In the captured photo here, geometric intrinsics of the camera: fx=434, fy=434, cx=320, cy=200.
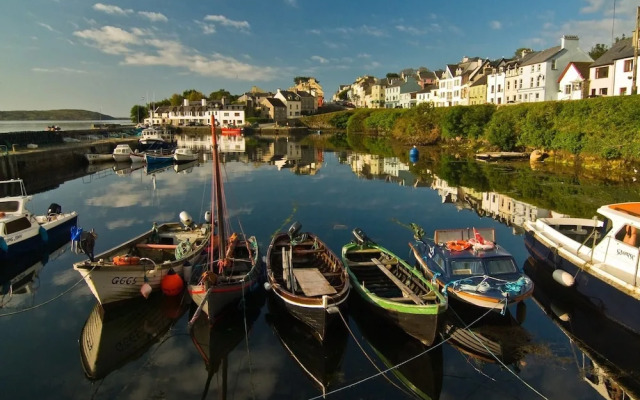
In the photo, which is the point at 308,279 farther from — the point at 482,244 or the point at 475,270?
the point at 482,244

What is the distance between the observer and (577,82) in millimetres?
68375

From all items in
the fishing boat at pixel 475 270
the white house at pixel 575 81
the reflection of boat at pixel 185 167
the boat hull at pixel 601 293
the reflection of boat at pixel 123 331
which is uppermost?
the white house at pixel 575 81

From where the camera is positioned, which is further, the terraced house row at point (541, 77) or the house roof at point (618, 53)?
the terraced house row at point (541, 77)

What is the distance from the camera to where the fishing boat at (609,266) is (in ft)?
48.9

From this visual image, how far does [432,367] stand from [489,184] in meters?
33.9

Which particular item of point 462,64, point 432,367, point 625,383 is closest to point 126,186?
point 432,367

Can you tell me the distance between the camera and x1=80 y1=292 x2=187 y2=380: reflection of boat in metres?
13.7

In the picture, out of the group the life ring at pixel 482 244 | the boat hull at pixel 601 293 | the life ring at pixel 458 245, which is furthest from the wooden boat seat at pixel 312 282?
the boat hull at pixel 601 293

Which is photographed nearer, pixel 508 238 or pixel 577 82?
pixel 508 238

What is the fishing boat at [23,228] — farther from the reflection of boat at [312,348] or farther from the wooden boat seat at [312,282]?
the wooden boat seat at [312,282]

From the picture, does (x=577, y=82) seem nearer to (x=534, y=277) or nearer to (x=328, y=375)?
(x=534, y=277)

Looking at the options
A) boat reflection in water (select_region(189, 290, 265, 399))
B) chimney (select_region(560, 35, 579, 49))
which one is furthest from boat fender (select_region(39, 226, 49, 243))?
chimney (select_region(560, 35, 579, 49))

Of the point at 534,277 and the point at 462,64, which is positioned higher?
the point at 462,64

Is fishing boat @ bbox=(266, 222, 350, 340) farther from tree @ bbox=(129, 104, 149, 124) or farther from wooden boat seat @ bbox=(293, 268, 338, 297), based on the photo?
tree @ bbox=(129, 104, 149, 124)
